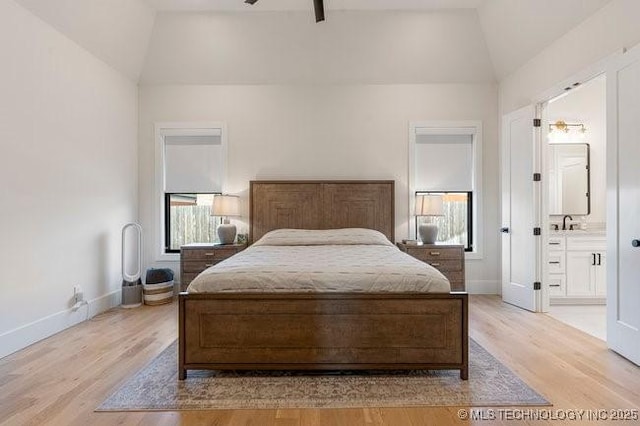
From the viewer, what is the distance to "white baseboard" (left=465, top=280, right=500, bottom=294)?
500 cm

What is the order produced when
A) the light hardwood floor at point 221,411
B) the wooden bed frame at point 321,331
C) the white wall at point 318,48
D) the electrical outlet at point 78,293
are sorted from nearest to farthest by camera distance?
the light hardwood floor at point 221,411 < the wooden bed frame at point 321,331 < the electrical outlet at point 78,293 < the white wall at point 318,48

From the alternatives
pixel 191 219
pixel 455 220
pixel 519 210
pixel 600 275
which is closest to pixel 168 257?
pixel 191 219

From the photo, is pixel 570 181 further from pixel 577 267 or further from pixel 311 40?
pixel 311 40

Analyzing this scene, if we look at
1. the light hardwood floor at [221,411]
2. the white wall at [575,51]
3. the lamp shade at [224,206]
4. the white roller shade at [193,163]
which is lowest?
the light hardwood floor at [221,411]

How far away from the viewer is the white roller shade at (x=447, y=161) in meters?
5.08

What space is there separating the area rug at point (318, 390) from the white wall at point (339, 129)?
2.70 meters

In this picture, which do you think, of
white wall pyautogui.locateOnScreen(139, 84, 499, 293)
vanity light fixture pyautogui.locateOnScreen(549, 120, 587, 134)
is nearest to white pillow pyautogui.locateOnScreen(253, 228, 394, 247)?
white wall pyautogui.locateOnScreen(139, 84, 499, 293)

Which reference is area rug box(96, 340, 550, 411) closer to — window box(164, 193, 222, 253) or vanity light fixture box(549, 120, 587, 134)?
window box(164, 193, 222, 253)

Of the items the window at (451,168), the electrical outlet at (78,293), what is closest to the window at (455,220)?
the window at (451,168)

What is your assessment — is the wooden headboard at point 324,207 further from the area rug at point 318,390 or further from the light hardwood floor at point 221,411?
the area rug at point 318,390

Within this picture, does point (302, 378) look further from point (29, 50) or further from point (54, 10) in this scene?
point (54, 10)

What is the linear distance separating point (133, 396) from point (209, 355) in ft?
1.54

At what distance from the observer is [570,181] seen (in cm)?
503

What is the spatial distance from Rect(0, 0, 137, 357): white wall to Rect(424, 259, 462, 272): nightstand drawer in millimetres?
3802
